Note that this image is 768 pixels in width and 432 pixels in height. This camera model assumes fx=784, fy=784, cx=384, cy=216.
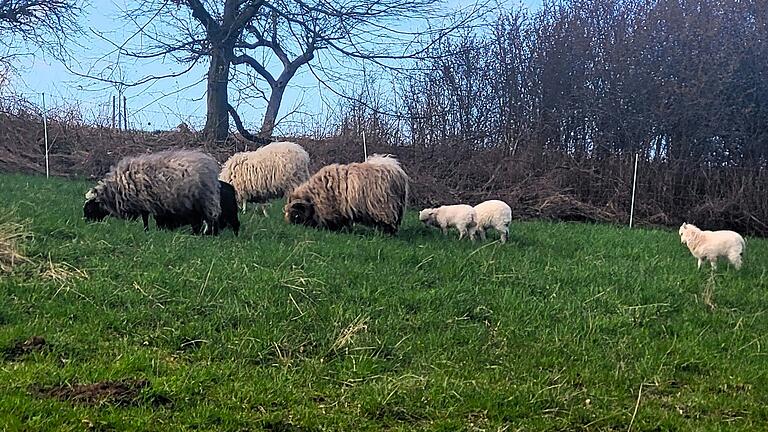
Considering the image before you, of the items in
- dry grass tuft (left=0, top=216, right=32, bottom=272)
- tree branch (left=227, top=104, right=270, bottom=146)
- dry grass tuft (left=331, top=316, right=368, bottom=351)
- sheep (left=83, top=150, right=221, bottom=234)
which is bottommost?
dry grass tuft (left=331, top=316, right=368, bottom=351)

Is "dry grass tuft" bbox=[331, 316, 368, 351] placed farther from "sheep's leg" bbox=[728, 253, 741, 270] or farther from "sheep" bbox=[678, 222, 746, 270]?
"sheep's leg" bbox=[728, 253, 741, 270]

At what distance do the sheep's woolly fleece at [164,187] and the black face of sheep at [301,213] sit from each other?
4.93 ft

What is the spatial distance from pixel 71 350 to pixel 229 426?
140 cm

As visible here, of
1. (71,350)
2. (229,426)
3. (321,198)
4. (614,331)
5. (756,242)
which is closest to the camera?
(229,426)

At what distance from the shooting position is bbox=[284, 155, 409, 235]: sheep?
10.1 metres

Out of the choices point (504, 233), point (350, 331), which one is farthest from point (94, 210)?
point (350, 331)

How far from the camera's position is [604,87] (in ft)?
56.3

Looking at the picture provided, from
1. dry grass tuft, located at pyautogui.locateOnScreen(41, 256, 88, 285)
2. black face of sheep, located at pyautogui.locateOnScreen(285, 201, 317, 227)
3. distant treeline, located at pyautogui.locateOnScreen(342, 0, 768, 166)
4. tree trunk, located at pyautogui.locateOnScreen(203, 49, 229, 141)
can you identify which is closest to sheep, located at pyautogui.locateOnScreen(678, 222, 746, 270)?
black face of sheep, located at pyautogui.locateOnScreen(285, 201, 317, 227)

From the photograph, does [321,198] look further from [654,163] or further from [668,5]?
[668,5]

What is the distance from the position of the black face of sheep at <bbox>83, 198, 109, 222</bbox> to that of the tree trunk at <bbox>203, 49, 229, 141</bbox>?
8972mm

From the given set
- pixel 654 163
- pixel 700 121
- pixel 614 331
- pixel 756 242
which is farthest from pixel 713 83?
pixel 614 331

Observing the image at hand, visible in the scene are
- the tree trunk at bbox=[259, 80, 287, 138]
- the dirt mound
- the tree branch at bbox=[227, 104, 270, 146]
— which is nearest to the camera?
the dirt mound

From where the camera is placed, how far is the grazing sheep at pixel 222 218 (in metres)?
9.16

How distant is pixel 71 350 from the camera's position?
4.61 meters
